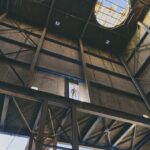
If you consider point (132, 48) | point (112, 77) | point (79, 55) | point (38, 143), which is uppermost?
point (132, 48)

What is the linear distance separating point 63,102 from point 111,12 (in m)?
9.41

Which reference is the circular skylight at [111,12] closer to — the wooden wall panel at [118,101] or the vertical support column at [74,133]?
the wooden wall panel at [118,101]

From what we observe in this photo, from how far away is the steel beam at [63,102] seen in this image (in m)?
6.77

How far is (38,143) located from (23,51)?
625cm

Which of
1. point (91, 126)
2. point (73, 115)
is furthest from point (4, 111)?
point (91, 126)

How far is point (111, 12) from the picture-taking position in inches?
562

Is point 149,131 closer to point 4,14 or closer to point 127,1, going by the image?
point 127,1

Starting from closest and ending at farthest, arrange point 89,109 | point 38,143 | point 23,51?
point 38,143, point 89,109, point 23,51

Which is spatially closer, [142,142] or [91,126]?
[91,126]

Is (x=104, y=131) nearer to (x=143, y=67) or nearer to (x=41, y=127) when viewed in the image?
(x=41, y=127)

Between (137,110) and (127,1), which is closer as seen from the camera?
(137,110)

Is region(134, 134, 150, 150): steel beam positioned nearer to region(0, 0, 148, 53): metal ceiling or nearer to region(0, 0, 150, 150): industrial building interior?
region(0, 0, 150, 150): industrial building interior

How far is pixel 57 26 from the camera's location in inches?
559

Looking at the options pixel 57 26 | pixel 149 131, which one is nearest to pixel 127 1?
pixel 57 26
